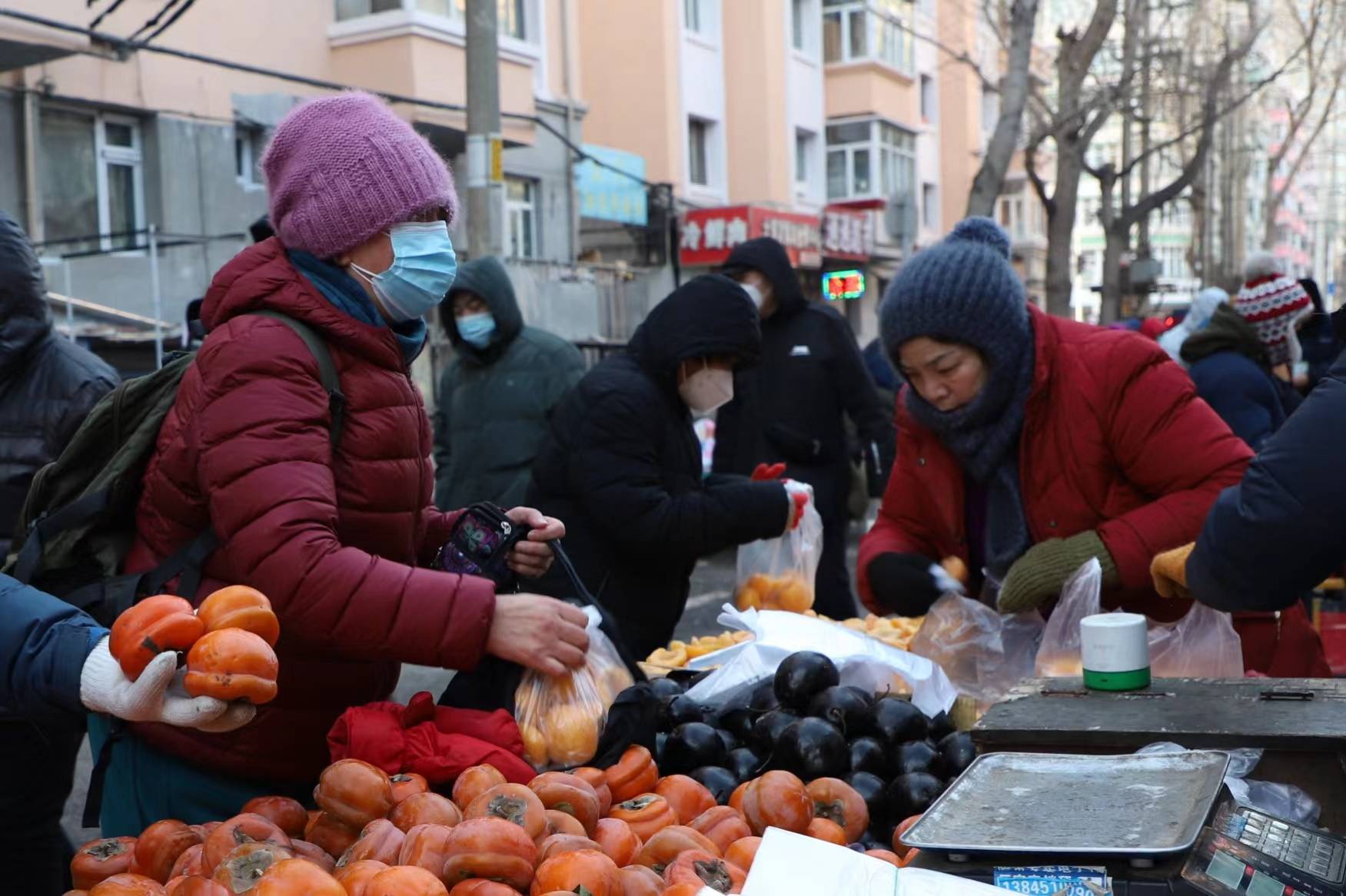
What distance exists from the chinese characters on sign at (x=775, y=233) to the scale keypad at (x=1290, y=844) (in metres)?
21.8

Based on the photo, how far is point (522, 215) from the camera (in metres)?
21.5

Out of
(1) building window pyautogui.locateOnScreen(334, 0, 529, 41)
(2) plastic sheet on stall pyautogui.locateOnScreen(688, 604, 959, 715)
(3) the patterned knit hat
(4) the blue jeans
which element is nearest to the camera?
(4) the blue jeans

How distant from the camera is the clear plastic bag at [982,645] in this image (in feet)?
11.3

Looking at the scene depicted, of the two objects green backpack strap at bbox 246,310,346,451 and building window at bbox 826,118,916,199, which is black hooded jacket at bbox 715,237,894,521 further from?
building window at bbox 826,118,916,199

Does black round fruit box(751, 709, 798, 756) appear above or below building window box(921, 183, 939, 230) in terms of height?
below

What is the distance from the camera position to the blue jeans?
8.49 ft

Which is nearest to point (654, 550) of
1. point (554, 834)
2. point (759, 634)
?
point (759, 634)

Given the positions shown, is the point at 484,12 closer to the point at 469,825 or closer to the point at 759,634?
the point at 759,634

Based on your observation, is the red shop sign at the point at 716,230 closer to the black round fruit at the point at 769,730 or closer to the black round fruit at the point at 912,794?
the black round fruit at the point at 769,730

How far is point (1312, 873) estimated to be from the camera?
1664 mm

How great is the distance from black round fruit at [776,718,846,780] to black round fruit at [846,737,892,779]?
0.02m

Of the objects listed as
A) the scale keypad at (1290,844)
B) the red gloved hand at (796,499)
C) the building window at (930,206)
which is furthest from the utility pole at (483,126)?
the building window at (930,206)

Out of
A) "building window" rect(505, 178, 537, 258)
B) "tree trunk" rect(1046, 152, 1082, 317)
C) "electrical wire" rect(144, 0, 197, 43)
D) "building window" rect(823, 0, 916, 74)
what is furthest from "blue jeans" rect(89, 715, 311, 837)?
"building window" rect(823, 0, 916, 74)

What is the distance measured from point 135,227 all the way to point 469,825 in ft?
46.5
